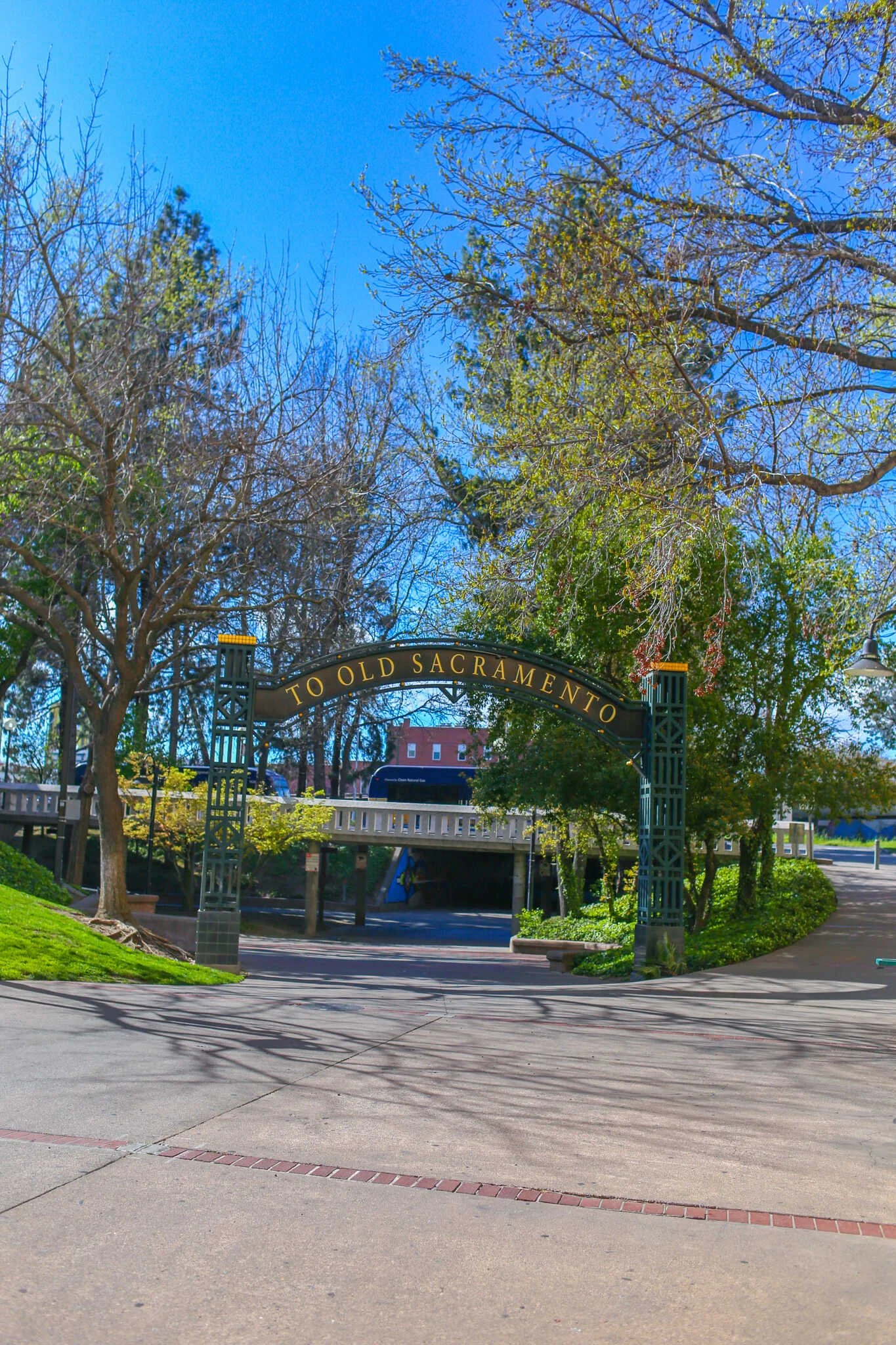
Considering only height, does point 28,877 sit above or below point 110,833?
below

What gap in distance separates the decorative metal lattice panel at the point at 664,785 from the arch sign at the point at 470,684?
1cm

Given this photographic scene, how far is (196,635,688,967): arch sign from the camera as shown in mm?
14531

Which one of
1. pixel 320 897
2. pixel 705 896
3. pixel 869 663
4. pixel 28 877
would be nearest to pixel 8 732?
pixel 320 897

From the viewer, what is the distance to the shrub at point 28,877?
18750 millimetres

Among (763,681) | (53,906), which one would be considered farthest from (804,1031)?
(53,906)

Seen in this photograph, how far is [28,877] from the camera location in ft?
63.4

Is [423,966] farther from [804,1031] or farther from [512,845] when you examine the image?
[512,845]

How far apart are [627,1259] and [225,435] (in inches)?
543

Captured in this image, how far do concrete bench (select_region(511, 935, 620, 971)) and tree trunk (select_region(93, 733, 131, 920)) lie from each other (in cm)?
675

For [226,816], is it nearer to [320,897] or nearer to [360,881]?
[320,897]

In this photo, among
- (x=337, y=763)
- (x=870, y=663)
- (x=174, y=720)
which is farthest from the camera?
(x=337, y=763)

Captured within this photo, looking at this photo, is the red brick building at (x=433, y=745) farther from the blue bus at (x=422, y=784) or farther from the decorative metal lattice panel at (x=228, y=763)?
the decorative metal lattice panel at (x=228, y=763)

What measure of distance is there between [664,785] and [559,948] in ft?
24.4

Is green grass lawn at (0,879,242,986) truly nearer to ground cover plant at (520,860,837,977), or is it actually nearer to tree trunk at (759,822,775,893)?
ground cover plant at (520,860,837,977)
